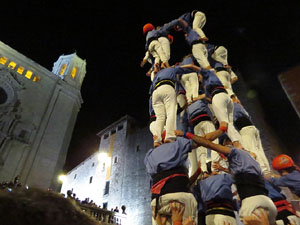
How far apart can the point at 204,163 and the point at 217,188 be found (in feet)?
3.45

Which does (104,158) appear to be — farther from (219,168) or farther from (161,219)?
(161,219)

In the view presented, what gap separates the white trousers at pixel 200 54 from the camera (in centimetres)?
580

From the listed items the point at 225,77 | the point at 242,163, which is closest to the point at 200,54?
the point at 225,77

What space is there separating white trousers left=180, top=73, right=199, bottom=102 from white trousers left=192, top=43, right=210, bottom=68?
0.40m

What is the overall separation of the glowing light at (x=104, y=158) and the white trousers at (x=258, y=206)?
84.4ft

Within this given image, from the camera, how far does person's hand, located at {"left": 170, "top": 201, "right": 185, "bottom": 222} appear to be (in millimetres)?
2725

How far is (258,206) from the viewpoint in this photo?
2.76 m

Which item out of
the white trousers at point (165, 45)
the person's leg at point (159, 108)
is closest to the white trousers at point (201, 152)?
the person's leg at point (159, 108)

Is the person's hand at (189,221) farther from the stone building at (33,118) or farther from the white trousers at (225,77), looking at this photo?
the stone building at (33,118)

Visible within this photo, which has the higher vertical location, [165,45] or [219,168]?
[165,45]

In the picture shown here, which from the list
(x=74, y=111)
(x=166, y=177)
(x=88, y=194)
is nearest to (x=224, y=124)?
(x=166, y=177)

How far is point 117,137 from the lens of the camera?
2853cm

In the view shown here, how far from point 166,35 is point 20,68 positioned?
20173 mm

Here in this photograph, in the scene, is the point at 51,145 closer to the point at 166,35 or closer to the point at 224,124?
the point at 166,35
